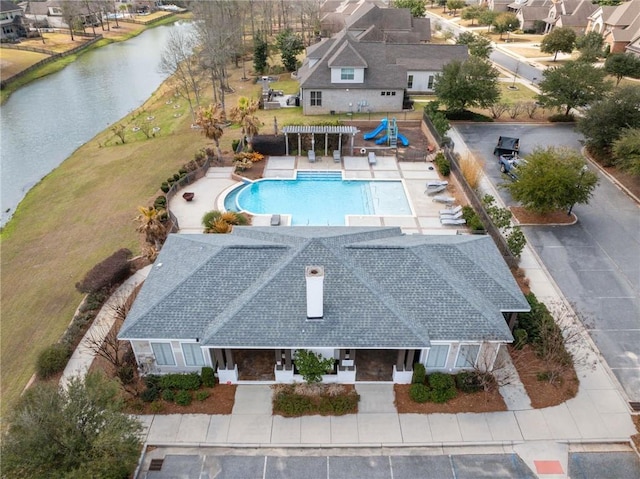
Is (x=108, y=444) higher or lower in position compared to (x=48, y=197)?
higher

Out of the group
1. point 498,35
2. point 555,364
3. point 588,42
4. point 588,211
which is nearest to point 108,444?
point 555,364

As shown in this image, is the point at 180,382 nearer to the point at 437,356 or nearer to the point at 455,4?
the point at 437,356

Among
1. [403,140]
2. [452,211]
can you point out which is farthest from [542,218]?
[403,140]

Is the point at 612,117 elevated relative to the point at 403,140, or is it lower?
elevated

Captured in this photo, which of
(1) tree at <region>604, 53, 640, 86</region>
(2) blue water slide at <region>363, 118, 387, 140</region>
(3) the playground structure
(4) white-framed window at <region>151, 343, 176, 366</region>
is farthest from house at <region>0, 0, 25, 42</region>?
(1) tree at <region>604, 53, 640, 86</region>

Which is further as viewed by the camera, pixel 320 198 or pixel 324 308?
pixel 320 198

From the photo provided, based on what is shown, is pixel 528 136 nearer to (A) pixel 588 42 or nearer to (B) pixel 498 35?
(A) pixel 588 42
